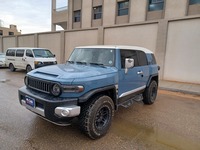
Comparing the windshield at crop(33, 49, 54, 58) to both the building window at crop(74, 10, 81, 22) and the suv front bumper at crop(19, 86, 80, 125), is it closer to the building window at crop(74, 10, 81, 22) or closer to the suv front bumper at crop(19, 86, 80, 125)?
the suv front bumper at crop(19, 86, 80, 125)

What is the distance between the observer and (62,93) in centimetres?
274

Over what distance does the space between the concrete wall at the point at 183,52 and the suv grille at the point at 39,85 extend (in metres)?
8.39

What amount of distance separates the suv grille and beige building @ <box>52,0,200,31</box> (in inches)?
437

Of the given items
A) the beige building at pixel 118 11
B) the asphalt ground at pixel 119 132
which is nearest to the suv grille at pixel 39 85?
the asphalt ground at pixel 119 132

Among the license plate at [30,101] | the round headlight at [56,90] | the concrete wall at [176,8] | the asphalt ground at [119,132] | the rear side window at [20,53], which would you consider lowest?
the asphalt ground at [119,132]

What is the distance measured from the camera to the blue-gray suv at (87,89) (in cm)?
272

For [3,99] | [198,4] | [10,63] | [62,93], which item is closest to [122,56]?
[62,93]

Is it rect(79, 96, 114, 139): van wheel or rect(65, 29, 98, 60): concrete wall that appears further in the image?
rect(65, 29, 98, 60): concrete wall

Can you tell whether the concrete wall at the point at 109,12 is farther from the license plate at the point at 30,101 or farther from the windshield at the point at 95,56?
the license plate at the point at 30,101

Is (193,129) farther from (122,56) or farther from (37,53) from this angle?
(37,53)

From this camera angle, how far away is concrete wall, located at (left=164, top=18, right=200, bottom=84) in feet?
28.2

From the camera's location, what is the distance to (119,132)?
336 centimetres

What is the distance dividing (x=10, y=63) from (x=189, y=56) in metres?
12.8

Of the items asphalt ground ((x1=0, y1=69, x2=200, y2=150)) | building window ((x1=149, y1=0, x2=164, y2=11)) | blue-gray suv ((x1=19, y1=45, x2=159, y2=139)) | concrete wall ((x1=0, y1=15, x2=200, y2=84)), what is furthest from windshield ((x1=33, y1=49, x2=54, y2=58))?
building window ((x1=149, y1=0, x2=164, y2=11))
